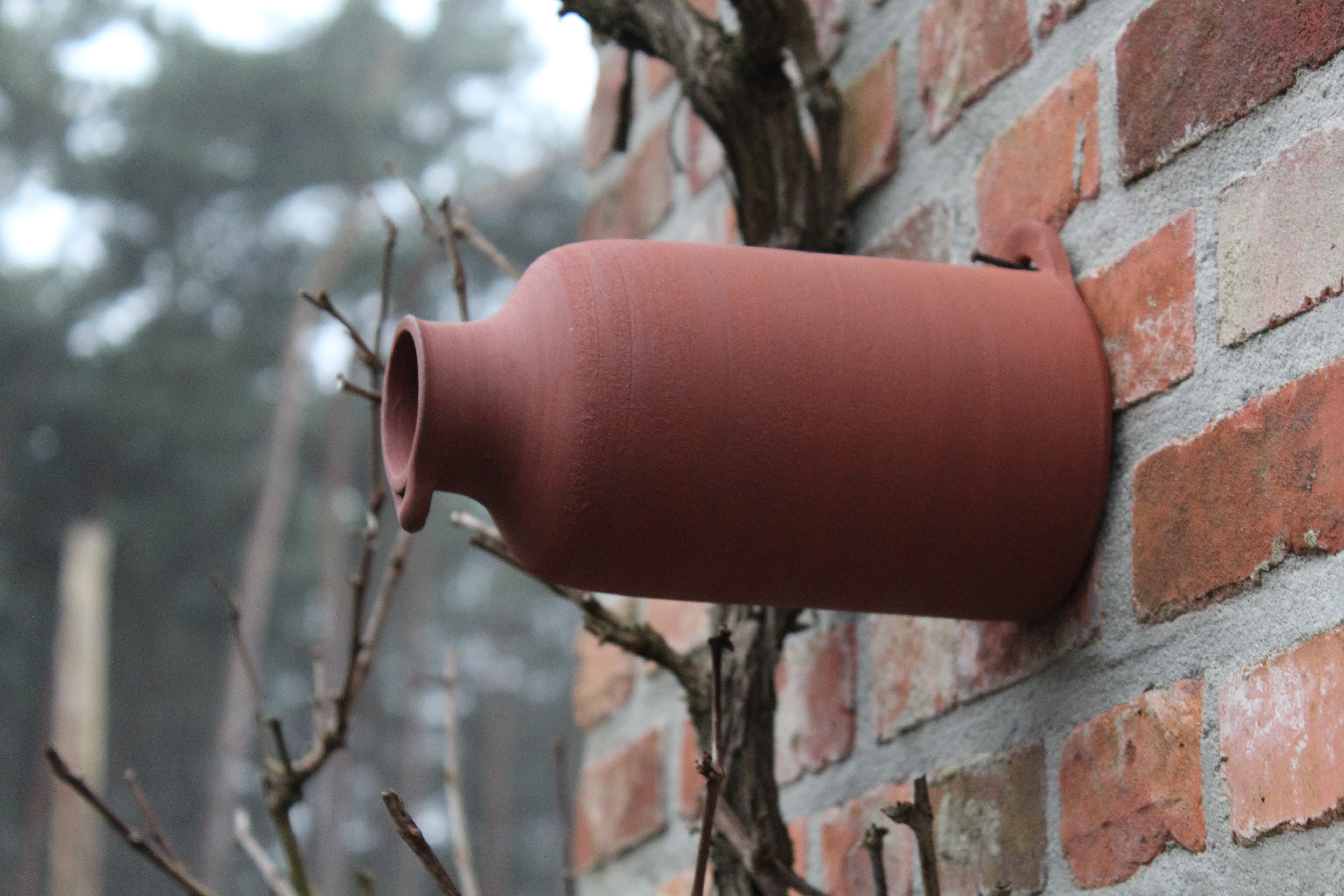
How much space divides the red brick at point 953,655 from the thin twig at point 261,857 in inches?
18.4

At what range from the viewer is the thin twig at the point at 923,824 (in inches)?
22.7

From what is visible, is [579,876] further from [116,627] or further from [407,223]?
[116,627]

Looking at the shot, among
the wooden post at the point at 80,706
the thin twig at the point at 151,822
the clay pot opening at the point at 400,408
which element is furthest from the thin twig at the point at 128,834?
the wooden post at the point at 80,706

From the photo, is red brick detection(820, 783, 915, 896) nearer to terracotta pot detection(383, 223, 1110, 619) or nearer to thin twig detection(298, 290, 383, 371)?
terracotta pot detection(383, 223, 1110, 619)

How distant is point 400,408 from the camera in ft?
2.19

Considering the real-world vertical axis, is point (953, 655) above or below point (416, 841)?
above

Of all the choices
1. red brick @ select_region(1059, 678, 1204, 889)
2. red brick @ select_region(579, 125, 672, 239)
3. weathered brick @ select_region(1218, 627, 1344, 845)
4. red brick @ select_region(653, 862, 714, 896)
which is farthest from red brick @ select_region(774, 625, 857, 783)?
red brick @ select_region(579, 125, 672, 239)

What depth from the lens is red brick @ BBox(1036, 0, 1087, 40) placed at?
2.51ft

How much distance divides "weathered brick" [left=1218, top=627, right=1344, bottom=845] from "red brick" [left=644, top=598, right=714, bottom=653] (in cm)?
51

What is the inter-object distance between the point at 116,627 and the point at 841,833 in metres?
13.5

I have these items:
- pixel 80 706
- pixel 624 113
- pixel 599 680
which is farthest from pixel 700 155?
pixel 80 706

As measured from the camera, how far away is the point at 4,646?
12.7 metres

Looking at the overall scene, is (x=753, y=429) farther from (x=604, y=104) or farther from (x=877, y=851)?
(x=604, y=104)

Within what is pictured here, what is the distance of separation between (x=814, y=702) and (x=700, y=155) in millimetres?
526
